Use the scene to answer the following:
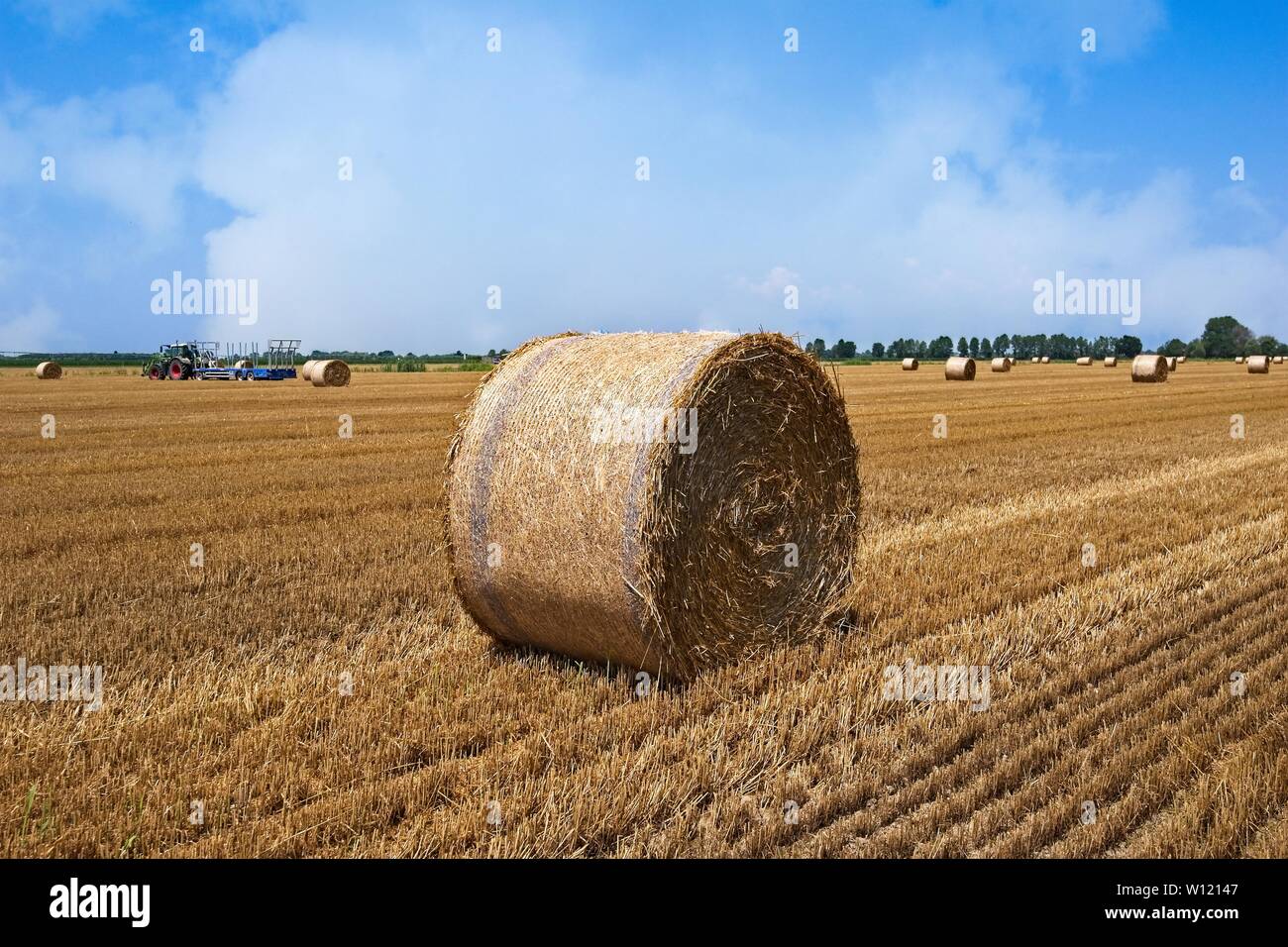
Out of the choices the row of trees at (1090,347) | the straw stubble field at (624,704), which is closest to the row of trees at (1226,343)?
the row of trees at (1090,347)

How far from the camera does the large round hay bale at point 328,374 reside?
38656 mm

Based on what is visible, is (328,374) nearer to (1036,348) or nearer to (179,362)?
(179,362)

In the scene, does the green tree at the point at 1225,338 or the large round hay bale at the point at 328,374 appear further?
the green tree at the point at 1225,338

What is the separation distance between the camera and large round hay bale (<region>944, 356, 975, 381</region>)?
3969cm

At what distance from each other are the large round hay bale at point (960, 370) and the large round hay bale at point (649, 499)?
34473 millimetres

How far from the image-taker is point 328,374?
3878 centimetres

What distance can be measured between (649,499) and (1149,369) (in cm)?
3802

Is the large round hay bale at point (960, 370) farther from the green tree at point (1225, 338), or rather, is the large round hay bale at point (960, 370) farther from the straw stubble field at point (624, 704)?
the green tree at point (1225, 338)

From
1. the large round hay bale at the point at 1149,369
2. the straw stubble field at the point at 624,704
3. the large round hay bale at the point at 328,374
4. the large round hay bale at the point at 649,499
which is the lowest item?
the straw stubble field at the point at 624,704

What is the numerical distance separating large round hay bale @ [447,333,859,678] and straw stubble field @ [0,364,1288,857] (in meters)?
0.28

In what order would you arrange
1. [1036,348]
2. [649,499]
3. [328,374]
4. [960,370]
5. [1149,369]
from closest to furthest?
[649,499], [1149,369], [328,374], [960,370], [1036,348]

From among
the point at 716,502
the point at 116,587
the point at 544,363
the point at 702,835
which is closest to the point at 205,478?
the point at 116,587

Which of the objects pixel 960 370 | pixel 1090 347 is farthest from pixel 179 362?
pixel 1090 347

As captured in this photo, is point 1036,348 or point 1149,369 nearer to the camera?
point 1149,369
